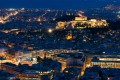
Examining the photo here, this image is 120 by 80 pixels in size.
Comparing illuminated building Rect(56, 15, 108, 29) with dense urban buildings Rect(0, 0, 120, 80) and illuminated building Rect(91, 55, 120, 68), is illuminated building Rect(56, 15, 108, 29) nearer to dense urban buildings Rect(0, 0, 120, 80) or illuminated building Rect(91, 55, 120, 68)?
dense urban buildings Rect(0, 0, 120, 80)

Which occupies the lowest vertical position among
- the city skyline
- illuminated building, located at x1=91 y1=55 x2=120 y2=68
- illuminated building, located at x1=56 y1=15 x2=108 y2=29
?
illuminated building, located at x1=91 y1=55 x2=120 y2=68

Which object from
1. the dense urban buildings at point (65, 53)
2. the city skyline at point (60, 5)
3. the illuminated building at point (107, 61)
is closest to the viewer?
the dense urban buildings at point (65, 53)

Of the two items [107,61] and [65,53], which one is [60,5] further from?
[107,61]

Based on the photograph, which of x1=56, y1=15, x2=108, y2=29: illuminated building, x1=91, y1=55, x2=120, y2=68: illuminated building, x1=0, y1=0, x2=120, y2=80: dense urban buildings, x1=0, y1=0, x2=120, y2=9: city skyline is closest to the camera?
x1=0, y1=0, x2=120, y2=80: dense urban buildings

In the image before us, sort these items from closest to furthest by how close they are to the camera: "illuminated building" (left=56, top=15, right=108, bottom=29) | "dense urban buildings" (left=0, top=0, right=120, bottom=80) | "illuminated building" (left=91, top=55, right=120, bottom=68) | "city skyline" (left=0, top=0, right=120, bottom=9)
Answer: "dense urban buildings" (left=0, top=0, right=120, bottom=80), "illuminated building" (left=91, top=55, right=120, bottom=68), "illuminated building" (left=56, top=15, right=108, bottom=29), "city skyline" (left=0, top=0, right=120, bottom=9)

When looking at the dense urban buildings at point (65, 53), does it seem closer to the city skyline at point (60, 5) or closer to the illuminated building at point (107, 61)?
the illuminated building at point (107, 61)

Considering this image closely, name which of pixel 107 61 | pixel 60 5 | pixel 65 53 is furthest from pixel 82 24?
pixel 60 5

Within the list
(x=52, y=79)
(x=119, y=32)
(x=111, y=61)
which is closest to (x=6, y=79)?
(x=52, y=79)

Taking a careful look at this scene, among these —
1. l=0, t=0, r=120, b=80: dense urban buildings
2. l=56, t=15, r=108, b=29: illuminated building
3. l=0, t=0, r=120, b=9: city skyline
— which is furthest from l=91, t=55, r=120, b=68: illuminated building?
l=0, t=0, r=120, b=9: city skyline

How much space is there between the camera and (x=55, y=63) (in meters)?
27.4

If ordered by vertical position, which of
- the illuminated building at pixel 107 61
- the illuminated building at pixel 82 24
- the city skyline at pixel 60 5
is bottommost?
the illuminated building at pixel 107 61

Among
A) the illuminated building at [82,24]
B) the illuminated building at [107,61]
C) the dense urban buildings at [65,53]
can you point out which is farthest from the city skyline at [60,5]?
the illuminated building at [107,61]

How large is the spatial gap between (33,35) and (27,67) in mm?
21665

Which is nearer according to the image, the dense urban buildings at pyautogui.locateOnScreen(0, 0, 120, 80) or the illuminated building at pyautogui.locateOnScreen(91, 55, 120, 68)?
the dense urban buildings at pyautogui.locateOnScreen(0, 0, 120, 80)
